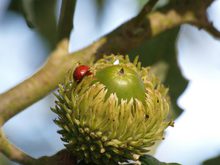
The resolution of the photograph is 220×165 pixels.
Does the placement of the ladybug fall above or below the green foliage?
below

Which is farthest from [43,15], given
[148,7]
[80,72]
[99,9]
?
[80,72]

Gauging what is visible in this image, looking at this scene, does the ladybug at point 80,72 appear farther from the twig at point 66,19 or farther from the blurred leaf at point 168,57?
the blurred leaf at point 168,57

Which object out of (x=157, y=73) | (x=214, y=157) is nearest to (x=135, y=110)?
(x=214, y=157)

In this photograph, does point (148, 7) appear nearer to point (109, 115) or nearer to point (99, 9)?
point (109, 115)

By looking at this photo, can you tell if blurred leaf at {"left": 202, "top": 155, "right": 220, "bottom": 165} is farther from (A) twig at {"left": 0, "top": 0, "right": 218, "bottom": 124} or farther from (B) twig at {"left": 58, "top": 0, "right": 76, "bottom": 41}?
(B) twig at {"left": 58, "top": 0, "right": 76, "bottom": 41}

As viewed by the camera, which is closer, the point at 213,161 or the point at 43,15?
the point at 213,161

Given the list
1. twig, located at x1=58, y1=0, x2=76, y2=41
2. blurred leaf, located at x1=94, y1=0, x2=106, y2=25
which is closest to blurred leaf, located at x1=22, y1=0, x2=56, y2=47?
blurred leaf, located at x1=94, y1=0, x2=106, y2=25
